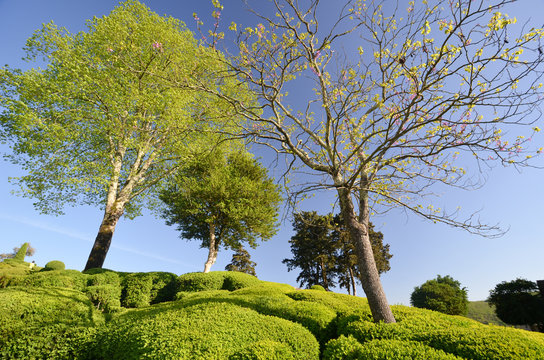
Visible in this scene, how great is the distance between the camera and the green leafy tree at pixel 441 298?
2612 cm

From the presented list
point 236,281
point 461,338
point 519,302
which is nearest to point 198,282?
point 236,281

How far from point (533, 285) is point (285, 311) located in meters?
25.0

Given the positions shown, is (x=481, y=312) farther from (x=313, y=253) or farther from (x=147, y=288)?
(x=147, y=288)

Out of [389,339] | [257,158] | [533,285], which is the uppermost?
[257,158]

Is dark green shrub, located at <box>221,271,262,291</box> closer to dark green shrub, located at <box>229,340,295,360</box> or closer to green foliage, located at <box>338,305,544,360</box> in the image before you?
green foliage, located at <box>338,305,544,360</box>

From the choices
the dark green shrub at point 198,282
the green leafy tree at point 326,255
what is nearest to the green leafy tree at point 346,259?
the green leafy tree at point 326,255

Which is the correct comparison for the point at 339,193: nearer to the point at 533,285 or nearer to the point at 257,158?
the point at 257,158

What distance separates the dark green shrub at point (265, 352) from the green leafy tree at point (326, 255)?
23736 mm

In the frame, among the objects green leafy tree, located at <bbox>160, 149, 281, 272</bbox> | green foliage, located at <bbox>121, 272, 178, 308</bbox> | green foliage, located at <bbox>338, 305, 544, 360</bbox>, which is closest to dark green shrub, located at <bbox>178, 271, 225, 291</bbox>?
green foliage, located at <bbox>121, 272, 178, 308</bbox>

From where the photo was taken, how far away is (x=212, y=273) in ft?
46.6

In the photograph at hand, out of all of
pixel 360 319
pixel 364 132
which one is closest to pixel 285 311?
pixel 360 319

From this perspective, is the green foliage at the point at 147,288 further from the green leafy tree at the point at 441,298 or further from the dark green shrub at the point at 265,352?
the green leafy tree at the point at 441,298

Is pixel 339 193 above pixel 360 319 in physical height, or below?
above

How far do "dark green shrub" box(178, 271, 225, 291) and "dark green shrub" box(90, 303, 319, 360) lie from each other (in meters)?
7.64
